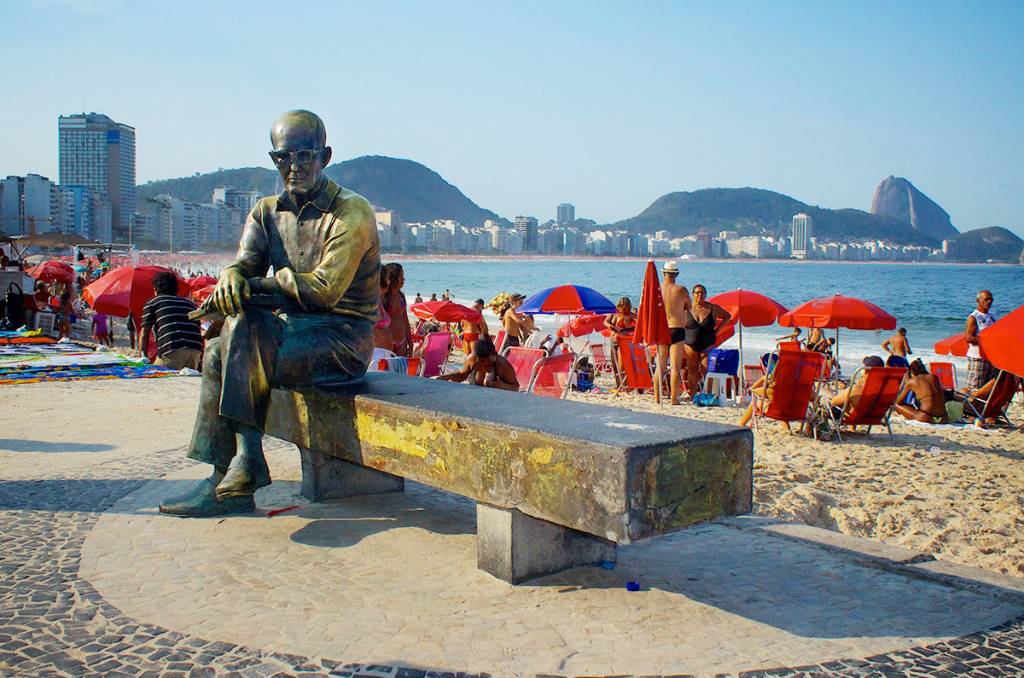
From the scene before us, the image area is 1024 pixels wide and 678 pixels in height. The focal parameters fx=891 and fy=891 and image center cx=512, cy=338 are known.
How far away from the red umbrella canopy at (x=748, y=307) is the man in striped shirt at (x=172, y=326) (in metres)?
6.50

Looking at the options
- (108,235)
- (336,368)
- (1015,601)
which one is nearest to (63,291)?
(336,368)

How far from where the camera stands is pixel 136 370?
10828 mm

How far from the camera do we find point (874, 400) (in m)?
8.24

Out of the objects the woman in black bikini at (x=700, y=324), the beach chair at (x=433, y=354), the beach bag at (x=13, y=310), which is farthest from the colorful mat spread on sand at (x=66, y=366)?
the woman in black bikini at (x=700, y=324)

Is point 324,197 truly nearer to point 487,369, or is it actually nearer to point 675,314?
point 487,369

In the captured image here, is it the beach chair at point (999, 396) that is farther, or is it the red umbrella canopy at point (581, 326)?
the red umbrella canopy at point (581, 326)

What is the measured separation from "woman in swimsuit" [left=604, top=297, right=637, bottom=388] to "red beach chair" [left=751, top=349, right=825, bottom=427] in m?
3.83

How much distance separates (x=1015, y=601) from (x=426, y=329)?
14.2 m

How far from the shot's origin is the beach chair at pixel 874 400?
811 cm

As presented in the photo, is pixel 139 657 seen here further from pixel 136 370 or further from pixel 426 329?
pixel 426 329

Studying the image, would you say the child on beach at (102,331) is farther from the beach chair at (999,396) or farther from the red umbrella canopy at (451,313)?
the beach chair at (999,396)

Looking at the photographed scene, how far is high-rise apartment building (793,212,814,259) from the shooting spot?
163 metres

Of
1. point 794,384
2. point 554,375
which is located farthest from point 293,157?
point 794,384

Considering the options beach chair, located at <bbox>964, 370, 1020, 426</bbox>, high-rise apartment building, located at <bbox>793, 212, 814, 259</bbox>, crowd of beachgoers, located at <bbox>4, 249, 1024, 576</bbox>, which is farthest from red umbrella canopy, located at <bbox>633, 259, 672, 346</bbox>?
high-rise apartment building, located at <bbox>793, 212, 814, 259</bbox>
